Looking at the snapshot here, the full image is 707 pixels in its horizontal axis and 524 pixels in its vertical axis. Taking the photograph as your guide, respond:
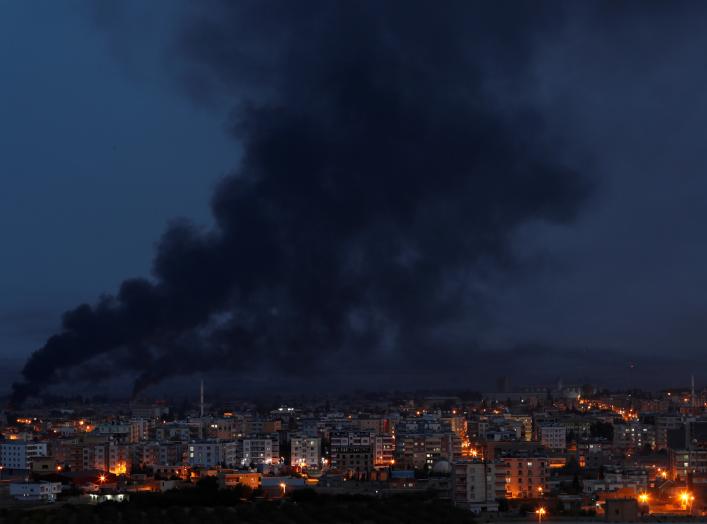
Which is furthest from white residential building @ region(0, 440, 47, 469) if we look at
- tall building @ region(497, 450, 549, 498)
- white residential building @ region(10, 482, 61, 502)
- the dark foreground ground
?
tall building @ region(497, 450, 549, 498)

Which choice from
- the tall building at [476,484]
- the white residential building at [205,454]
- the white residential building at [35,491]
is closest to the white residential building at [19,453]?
the white residential building at [205,454]

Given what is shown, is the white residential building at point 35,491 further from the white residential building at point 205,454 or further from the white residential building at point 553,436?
the white residential building at point 553,436

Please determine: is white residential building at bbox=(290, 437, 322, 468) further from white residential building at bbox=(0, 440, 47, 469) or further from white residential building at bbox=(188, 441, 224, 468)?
white residential building at bbox=(0, 440, 47, 469)

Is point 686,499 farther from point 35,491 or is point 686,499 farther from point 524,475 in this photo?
point 35,491

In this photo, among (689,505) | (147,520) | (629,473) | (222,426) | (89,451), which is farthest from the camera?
(222,426)

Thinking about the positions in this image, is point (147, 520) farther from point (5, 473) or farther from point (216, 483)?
point (5, 473)

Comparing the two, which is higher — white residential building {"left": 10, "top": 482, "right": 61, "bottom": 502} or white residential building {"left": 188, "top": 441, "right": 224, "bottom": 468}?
white residential building {"left": 188, "top": 441, "right": 224, "bottom": 468}

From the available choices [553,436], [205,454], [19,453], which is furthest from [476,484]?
[553,436]

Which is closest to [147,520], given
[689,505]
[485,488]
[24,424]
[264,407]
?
[485,488]
